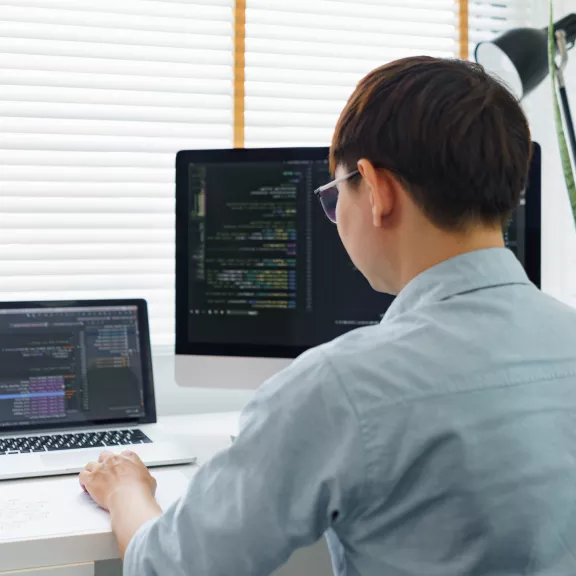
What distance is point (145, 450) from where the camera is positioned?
1.27 m

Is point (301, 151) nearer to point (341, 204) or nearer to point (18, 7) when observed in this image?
point (341, 204)

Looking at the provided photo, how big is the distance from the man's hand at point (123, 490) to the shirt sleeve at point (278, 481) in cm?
20

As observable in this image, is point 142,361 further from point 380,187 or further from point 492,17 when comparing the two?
point 492,17

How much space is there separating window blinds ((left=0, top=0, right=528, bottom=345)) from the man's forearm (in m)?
0.80

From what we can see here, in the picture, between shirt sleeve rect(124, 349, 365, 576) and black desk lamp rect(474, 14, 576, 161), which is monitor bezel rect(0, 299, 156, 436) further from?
black desk lamp rect(474, 14, 576, 161)

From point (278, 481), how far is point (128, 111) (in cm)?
127

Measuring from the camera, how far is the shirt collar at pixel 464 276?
2.42 feet

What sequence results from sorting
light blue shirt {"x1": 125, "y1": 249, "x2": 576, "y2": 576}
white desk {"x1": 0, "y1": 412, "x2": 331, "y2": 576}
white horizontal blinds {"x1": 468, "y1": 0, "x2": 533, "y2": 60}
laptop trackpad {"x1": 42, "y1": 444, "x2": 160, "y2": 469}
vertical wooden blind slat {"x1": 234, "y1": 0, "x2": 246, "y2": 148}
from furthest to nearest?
white horizontal blinds {"x1": 468, "y1": 0, "x2": 533, "y2": 60}
vertical wooden blind slat {"x1": 234, "y1": 0, "x2": 246, "y2": 148}
laptop trackpad {"x1": 42, "y1": 444, "x2": 160, "y2": 469}
white desk {"x1": 0, "y1": 412, "x2": 331, "y2": 576}
light blue shirt {"x1": 125, "y1": 249, "x2": 576, "y2": 576}

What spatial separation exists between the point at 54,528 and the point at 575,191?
0.96 metres

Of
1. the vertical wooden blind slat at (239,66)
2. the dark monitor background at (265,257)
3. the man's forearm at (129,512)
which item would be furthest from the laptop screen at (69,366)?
the vertical wooden blind slat at (239,66)

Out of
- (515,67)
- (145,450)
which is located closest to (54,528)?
(145,450)

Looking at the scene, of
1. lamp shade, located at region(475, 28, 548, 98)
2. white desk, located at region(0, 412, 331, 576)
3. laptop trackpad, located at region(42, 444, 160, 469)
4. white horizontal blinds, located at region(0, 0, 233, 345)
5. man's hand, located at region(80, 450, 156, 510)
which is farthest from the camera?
white horizontal blinds, located at region(0, 0, 233, 345)

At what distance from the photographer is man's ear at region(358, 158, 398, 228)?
76 cm

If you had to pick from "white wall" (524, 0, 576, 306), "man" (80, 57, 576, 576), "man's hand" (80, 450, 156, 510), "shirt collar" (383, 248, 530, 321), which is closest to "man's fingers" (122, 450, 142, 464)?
"man's hand" (80, 450, 156, 510)
